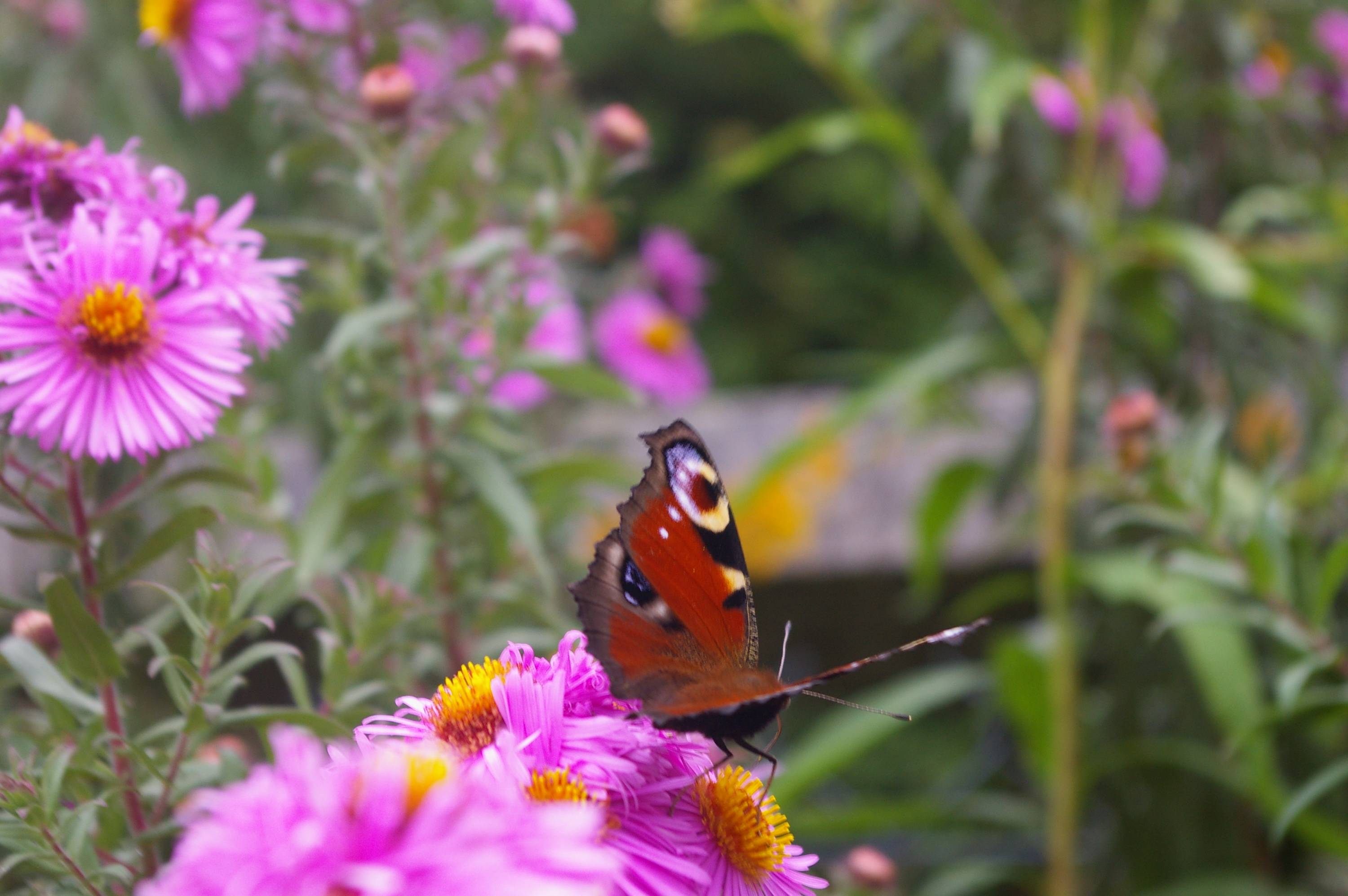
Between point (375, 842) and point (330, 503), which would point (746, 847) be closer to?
point (375, 842)

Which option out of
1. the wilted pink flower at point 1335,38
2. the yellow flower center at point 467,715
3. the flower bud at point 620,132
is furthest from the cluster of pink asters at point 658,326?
the yellow flower center at point 467,715

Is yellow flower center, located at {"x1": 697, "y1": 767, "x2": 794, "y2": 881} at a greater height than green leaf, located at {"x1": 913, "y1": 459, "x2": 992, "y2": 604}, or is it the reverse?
green leaf, located at {"x1": 913, "y1": 459, "x2": 992, "y2": 604}

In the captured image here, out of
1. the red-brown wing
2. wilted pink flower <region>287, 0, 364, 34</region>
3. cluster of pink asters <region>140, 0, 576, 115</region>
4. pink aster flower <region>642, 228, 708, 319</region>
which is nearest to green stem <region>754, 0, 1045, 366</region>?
pink aster flower <region>642, 228, 708, 319</region>

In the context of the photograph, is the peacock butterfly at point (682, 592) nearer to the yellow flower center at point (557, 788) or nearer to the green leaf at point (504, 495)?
the yellow flower center at point (557, 788)

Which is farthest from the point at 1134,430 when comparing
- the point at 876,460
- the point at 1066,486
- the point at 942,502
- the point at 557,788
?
the point at 876,460

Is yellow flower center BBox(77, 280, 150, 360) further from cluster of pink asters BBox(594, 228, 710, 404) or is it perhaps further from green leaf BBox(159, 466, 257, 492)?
cluster of pink asters BBox(594, 228, 710, 404)

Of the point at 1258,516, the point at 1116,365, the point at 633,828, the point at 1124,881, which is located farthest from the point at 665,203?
the point at 633,828

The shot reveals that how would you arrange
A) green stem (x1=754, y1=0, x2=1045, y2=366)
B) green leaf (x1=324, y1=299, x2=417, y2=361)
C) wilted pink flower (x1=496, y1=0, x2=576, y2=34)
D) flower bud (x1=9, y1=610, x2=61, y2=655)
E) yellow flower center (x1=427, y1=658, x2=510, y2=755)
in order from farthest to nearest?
green stem (x1=754, y1=0, x2=1045, y2=366), wilted pink flower (x1=496, y1=0, x2=576, y2=34), green leaf (x1=324, y1=299, x2=417, y2=361), flower bud (x1=9, y1=610, x2=61, y2=655), yellow flower center (x1=427, y1=658, x2=510, y2=755)

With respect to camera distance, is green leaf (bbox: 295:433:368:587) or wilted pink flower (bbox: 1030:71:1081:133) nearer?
green leaf (bbox: 295:433:368:587)
